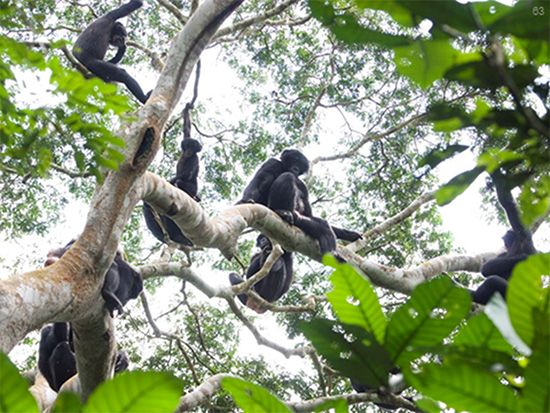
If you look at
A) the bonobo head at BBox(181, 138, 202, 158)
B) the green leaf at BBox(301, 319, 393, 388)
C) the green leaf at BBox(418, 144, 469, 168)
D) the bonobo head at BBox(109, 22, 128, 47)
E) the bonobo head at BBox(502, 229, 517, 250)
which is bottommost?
the green leaf at BBox(301, 319, 393, 388)

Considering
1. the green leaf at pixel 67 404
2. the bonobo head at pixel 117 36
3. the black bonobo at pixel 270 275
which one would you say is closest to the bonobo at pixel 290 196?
the black bonobo at pixel 270 275

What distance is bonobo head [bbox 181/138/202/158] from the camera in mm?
7869

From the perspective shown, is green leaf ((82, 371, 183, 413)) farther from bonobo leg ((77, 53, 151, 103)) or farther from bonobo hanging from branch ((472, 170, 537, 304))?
bonobo leg ((77, 53, 151, 103))

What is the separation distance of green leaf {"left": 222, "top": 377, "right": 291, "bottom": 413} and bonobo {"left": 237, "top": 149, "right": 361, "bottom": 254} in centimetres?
625

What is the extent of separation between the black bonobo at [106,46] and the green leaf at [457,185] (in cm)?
728

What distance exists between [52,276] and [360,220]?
870 centimetres

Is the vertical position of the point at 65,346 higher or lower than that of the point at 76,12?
lower

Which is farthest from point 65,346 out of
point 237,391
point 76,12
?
point 76,12

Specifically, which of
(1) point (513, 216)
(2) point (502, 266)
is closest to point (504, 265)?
(2) point (502, 266)

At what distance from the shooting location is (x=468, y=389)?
0.65 metres

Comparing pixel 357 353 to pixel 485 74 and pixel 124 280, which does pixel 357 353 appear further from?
pixel 124 280

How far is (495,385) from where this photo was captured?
650 mm

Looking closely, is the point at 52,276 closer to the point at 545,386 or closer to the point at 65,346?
the point at 65,346

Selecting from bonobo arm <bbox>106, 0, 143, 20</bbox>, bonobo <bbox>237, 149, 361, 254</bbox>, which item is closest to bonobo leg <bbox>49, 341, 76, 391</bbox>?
bonobo <bbox>237, 149, 361, 254</bbox>
